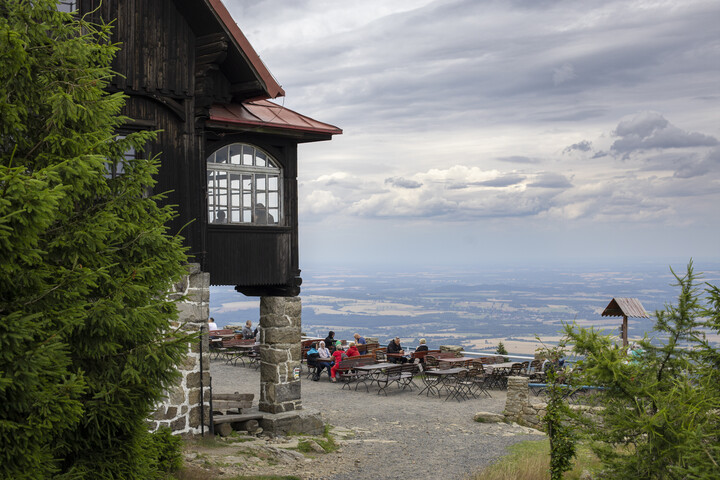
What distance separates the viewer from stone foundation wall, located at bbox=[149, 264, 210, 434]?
12438 millimetres

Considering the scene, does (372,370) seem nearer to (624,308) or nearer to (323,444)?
(323,444)

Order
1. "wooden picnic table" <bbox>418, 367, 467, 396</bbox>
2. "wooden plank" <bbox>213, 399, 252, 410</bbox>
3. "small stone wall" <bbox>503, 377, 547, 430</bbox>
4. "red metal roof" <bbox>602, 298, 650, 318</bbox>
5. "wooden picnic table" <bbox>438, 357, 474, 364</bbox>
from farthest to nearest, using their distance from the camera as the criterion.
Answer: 1. "red metal roof" <bbox>602, 298, 650, 318</bbox>
2. "wooden picnic table" <bbox>438, 357, 474, 364</bbox>
3. "wooden picnic table" <bbox>418, 367, 467, 396</bbox>
4. "small stone wall" <bbox>503, 377, 547, 430</bbox>
5. "wooden plank" <bbox>213, 399, 252, 410</bbox>

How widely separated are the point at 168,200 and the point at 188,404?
138 inches

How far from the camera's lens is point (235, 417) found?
14055 mm

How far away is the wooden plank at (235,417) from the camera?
13.9m

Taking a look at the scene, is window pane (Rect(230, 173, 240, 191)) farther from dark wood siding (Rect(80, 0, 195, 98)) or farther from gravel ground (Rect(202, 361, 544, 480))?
gravel ground (Rect(202, 361, 544, 480))

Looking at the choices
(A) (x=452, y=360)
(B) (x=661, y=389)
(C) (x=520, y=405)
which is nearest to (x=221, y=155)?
(C) (x=520, y=405)

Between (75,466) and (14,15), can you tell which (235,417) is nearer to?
(75,466)

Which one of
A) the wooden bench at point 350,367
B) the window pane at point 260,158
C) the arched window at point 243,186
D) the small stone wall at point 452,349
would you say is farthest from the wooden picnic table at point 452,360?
the window pane at point 260,158

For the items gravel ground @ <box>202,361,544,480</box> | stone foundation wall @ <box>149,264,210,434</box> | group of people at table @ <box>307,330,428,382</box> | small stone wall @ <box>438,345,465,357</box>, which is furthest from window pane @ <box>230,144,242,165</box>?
small stone wall @ <box>438,345,465,357</box>

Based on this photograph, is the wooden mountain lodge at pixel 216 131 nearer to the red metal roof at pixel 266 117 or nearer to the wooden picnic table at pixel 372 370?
the red metal roof at pixel 266 117

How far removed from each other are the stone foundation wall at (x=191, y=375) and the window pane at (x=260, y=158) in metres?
2.67

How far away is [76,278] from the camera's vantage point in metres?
6.27

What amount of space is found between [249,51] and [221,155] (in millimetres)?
1993
